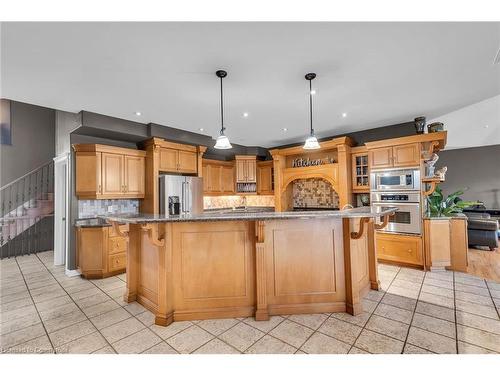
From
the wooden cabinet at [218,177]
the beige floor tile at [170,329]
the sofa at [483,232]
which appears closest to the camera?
the beige floor tile at [170,329]

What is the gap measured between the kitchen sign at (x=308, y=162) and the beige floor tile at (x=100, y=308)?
15.7 feet

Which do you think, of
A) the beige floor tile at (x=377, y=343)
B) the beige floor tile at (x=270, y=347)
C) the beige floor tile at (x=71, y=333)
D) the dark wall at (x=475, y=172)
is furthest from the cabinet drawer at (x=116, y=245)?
the dark wall at (x=475, y=172)

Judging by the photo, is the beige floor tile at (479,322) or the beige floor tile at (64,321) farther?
the beige floor tile at (64,321)

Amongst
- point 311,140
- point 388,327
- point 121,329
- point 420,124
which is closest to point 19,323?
point 121,329

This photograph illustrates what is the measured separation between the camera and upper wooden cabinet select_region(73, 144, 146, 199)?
4.12m

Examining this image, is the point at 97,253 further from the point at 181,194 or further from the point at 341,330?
the point at 341,330

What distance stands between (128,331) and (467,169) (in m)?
10.7

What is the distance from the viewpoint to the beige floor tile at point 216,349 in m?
1.99

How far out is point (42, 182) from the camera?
6223 millimetres

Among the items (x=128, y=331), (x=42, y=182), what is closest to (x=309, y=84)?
(x=128, y=331)

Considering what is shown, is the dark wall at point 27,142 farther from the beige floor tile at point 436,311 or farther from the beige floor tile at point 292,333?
the beige floor tile at point 436,311

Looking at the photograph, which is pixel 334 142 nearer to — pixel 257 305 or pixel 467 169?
pixel 257 305

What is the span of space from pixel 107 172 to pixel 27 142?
3.79 metres
